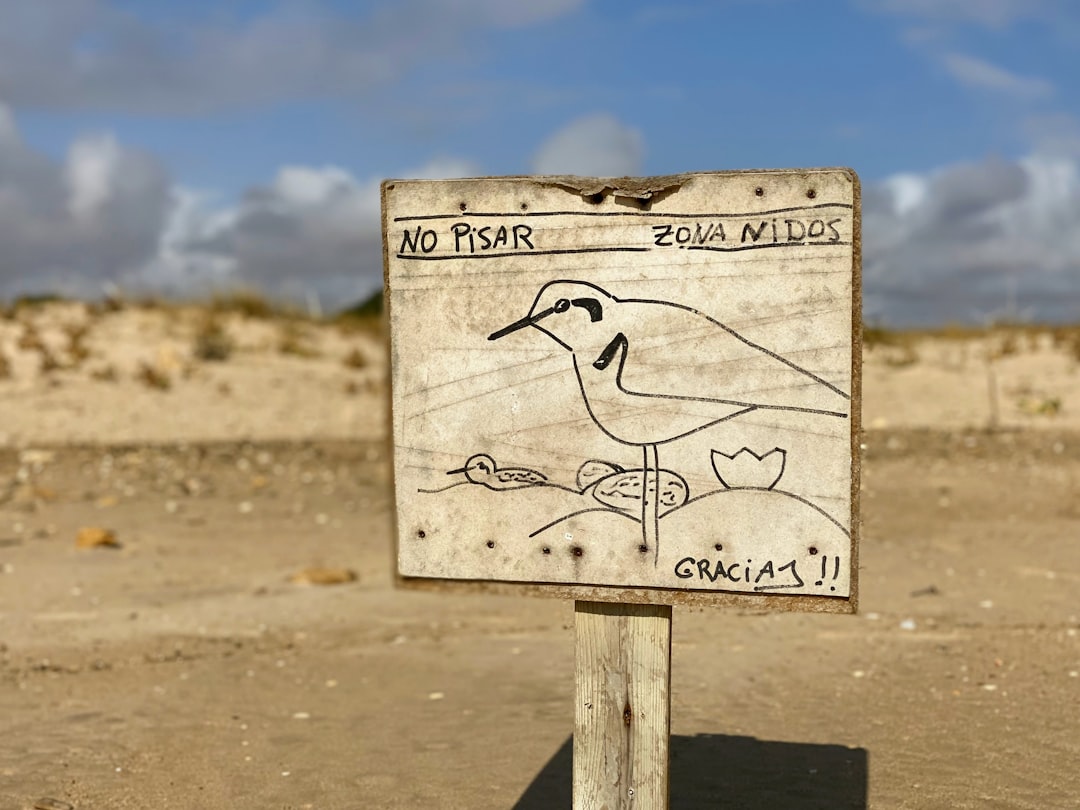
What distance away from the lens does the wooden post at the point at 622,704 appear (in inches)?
118

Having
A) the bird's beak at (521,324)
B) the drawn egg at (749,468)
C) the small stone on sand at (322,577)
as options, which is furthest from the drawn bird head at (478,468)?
the small stone on sand at (322,577)

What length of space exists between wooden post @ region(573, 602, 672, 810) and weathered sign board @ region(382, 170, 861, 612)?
13 cm

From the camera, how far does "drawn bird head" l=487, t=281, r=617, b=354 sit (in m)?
2.85

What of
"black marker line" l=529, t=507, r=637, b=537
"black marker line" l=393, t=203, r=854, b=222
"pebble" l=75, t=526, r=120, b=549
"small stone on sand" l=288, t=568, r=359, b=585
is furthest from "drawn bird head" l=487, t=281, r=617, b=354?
"pebble" l=75, t=526, r=120, b=549

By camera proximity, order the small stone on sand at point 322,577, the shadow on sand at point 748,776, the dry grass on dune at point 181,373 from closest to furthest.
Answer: the shadow on sand at point 748,776
the small stone on sand at point 322,577
the dry grass on dune at point 181,373

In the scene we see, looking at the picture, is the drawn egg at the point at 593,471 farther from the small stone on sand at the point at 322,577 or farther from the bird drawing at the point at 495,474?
the small stone on sand at the point at 322,577

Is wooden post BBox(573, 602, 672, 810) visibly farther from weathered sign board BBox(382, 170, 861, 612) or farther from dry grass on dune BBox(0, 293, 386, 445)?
dry grass on dune BBox(0, 293, 386, 445)

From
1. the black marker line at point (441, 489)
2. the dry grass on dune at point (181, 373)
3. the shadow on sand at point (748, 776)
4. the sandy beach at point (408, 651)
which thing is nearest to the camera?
the black marker line at point (441, 489)

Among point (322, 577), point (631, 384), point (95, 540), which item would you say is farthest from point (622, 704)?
point (95, 540)

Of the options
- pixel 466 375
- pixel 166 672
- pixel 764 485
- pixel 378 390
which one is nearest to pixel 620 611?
pixel 764 485

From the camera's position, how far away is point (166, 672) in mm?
6133

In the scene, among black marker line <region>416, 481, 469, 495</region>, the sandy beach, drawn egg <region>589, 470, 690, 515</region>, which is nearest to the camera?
drawn egg <region>589, 470, 690, 515</region>

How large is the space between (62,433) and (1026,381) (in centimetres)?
1144

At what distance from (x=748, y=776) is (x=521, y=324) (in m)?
2.34
